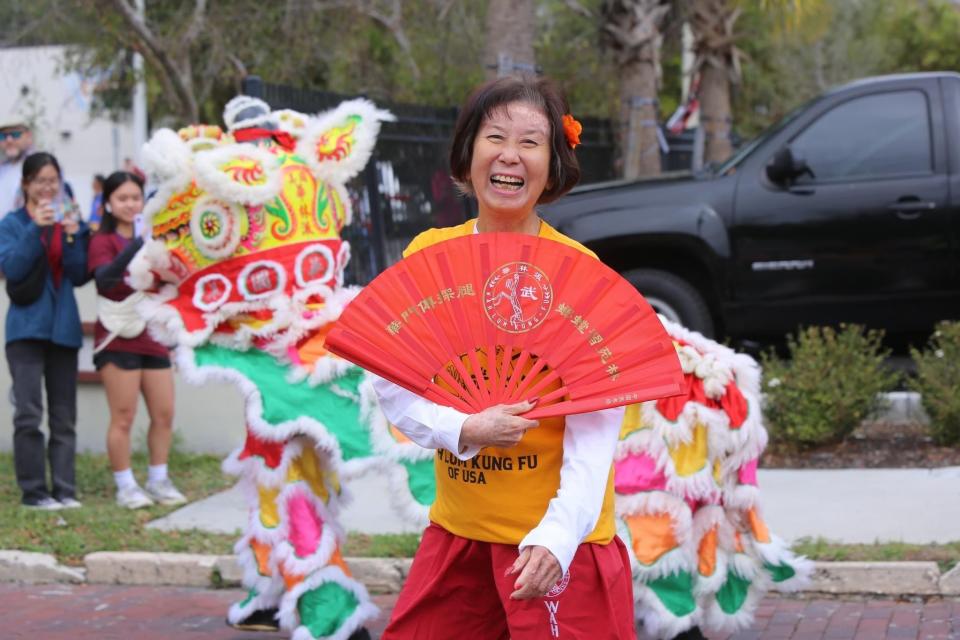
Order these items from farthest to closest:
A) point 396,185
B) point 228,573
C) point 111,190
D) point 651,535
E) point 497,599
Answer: point 396,185 → point 111,190 → point 228,573 → point 651,535 → point 497,599

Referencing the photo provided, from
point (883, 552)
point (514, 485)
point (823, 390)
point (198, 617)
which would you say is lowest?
point (198, 617)

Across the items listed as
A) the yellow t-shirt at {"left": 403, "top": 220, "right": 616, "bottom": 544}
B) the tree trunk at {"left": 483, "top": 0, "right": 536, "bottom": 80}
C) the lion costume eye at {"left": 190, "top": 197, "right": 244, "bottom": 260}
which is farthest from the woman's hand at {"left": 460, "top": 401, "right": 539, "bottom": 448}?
the tree trunk at {"left": 483, "top": 0, "right": 536, "bottom": 80}

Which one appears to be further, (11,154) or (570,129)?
(11,154)

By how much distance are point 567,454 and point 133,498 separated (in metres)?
4.89

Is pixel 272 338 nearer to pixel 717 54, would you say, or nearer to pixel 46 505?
pixel 46 505

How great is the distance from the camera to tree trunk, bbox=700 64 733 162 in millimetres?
17703

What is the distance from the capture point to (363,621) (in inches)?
184

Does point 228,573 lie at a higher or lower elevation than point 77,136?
lower

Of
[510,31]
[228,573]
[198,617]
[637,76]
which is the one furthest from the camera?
[637,76]

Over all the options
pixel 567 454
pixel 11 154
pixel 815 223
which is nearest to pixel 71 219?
pixel 11 154

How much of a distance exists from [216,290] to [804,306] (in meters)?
4.91

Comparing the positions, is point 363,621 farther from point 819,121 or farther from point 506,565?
point 819,121

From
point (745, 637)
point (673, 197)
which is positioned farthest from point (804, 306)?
point (745, 637)

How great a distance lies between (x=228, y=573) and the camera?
6.09m
